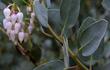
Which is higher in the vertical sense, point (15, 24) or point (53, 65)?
point (15, 24)

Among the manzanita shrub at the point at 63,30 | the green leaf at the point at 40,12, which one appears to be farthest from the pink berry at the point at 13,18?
the green leaf at the point at 40,12

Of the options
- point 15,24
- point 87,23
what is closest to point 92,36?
point 87,23

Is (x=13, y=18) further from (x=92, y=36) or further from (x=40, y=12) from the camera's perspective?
(x=92, y=36)

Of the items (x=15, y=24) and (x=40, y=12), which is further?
(x=15, y=24)

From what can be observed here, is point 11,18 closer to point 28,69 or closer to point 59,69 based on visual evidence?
point 59,69

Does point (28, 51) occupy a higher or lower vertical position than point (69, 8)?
lower

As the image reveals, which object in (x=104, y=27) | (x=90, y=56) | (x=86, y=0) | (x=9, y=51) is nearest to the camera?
(x=104, y=27)

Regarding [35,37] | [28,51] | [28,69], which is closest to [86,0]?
[35,37]
